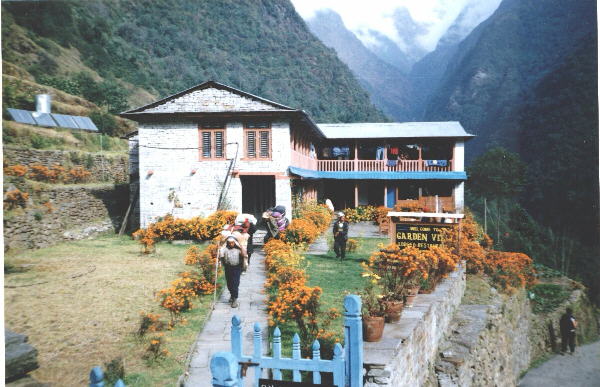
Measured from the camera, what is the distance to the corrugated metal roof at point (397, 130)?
23.9m

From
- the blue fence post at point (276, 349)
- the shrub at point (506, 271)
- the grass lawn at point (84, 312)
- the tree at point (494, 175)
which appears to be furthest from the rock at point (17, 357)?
the tree at point (494, 175)

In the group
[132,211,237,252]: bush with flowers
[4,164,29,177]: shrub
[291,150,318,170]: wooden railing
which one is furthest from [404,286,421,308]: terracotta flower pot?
[291,150,318,170]: wooden railing

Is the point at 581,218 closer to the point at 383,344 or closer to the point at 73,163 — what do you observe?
the point at 383,344

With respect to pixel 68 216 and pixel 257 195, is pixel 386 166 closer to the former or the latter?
pixel 257 195

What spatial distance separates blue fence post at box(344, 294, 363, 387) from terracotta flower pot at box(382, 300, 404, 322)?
7.64 ft

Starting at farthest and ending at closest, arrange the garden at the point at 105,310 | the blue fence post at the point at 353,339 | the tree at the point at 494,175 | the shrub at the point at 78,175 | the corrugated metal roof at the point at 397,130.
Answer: the tree at the point at 494,175 → the corrugated metal roof at the point at 397,130 → the shrub at the point at 78,175 → the garden at the point at 105,310 → the blue fence post at the point at 353,339

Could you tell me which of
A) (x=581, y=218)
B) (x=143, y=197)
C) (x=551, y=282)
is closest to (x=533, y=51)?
(x=581, y=218)

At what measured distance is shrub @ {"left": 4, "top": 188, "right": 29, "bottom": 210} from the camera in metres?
7.33

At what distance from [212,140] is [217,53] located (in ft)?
153

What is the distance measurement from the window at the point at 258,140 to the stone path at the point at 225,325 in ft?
23.4

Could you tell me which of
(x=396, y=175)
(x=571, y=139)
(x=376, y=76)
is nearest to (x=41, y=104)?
(x=571, y=139)

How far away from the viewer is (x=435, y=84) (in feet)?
304

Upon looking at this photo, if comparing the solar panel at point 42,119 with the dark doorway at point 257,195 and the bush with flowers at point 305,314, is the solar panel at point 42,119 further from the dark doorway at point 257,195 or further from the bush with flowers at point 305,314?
the dark doorway at point 257,195

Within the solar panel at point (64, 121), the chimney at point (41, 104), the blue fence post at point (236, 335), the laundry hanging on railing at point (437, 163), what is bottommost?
the blue fence post at point (236, 335)
